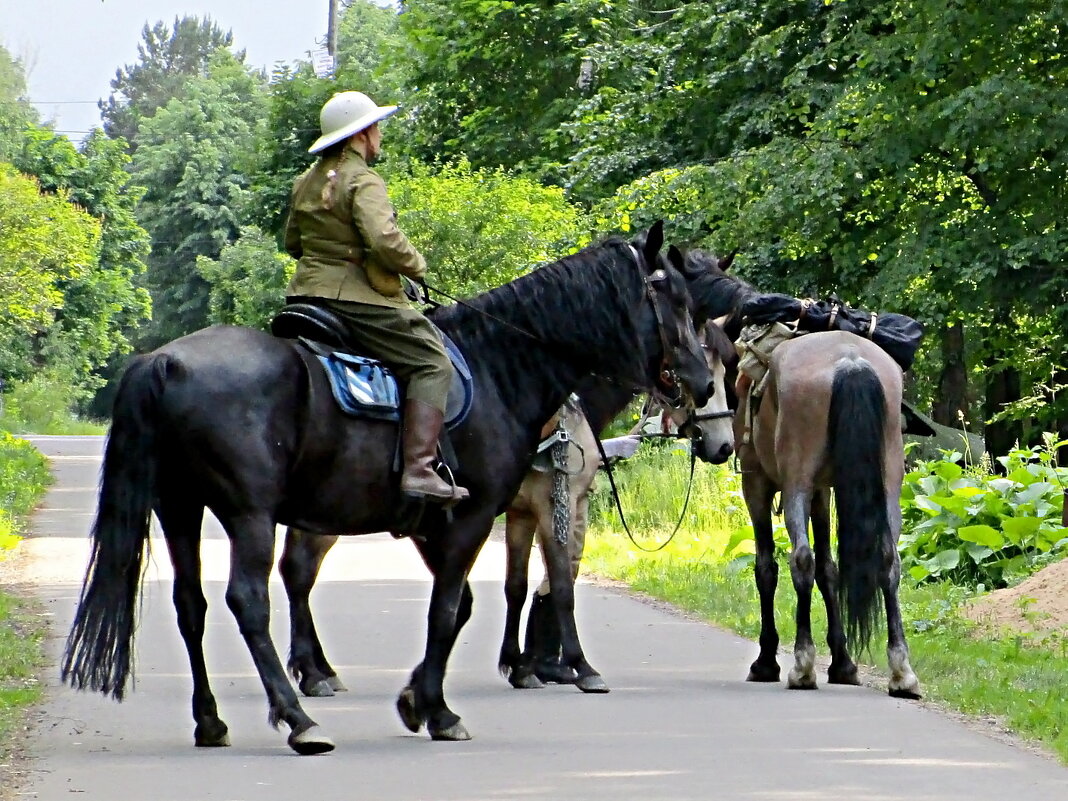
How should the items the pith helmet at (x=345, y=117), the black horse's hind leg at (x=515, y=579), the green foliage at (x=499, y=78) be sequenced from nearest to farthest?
1. the pith helmet at (x=345, y=117)
2. the black horse's hind leg at (x=515, y=579)
3. the green foliage at (x=499, y=78)

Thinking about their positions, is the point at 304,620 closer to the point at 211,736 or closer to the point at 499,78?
the point at 211,736

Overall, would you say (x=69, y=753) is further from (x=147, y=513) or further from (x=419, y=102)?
(x=419, y=102)

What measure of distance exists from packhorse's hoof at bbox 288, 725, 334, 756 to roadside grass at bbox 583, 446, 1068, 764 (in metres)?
3.13

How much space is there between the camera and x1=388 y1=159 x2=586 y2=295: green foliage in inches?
976

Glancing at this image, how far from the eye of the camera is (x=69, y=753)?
8047mm

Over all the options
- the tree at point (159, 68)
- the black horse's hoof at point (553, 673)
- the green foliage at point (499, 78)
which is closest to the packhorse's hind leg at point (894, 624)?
the black horse's hoof at point (553, 673)

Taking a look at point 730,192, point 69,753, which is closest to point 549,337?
point 69,753

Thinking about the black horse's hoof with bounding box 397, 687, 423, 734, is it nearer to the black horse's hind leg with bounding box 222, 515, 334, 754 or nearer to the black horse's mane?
the black horse's hind leg with bounding box 222, 515, 334, 754

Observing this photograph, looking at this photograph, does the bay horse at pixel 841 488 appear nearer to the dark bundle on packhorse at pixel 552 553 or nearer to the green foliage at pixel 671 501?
the dark bundle on packhorse at pixel 552 553

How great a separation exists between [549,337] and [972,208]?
1700 centimetres

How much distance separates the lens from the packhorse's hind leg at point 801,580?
34.2 ft

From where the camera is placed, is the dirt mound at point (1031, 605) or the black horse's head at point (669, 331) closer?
the black horse's head at point (669, 331)

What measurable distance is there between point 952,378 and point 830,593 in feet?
71.2

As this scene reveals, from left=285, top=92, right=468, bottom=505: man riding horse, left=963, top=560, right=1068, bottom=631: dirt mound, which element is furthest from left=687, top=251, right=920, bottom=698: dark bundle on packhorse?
left=285, top=92, right=468, bottom=505: man riding horse
